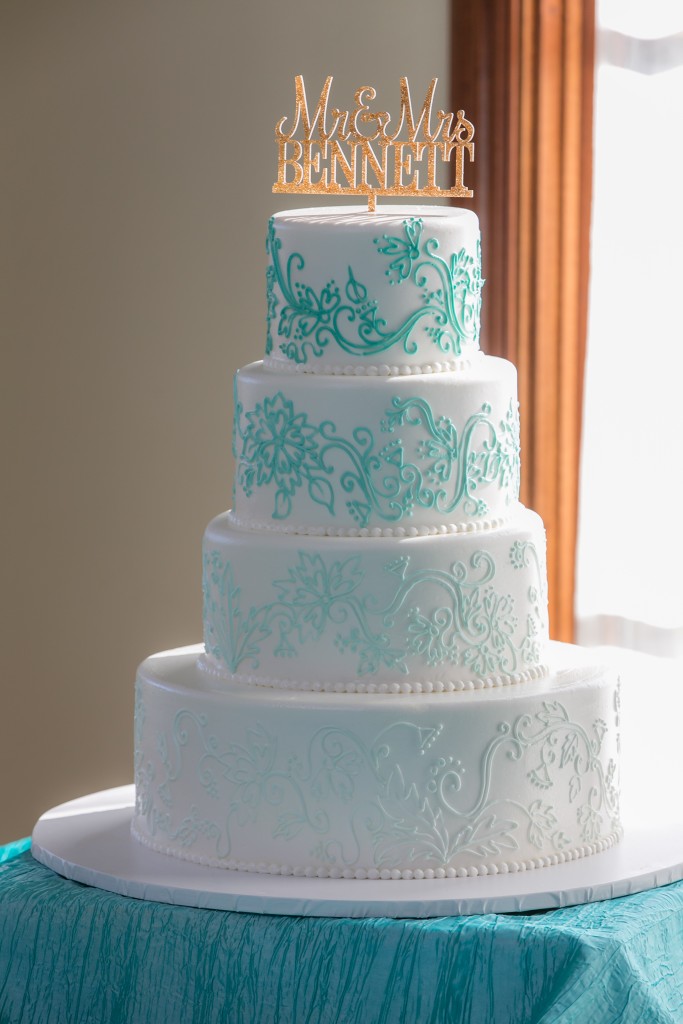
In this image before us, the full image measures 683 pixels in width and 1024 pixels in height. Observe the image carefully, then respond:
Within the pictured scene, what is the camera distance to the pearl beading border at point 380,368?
314cm

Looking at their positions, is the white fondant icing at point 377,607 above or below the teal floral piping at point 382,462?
below

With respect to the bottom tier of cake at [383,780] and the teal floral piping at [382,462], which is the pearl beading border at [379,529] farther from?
the bottom tier of cake at [383,780]

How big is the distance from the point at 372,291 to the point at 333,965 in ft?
4.16

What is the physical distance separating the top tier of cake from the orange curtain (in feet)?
6.91

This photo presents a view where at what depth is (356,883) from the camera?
296cm

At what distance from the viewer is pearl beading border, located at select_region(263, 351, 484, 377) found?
3145 mm

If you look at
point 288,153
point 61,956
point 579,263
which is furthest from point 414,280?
point 288,153

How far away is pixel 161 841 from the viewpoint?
126 inches

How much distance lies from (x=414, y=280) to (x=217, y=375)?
227 cm

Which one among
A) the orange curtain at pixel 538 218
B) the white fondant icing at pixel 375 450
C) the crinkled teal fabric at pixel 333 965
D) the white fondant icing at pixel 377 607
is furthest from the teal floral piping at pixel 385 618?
the orange curtain at pixel 538 218

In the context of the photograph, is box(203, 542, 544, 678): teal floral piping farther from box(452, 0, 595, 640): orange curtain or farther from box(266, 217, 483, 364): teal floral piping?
box(452, 0, 595, 640): orange curtain

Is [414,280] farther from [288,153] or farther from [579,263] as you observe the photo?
[288,153]

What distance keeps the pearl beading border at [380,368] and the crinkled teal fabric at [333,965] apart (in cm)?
105

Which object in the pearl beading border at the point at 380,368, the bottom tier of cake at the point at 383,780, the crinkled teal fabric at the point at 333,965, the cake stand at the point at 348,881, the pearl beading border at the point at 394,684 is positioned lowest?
the crinkled teal fabric at the point at 333,965
